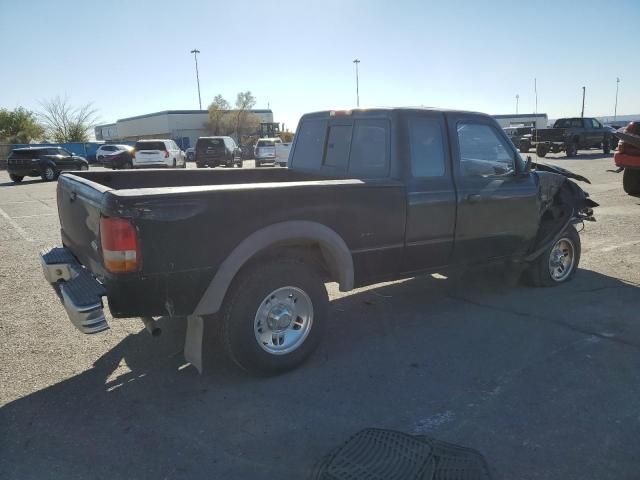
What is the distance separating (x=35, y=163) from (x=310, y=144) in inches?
832

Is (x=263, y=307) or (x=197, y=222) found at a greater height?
(x=197, y=222)

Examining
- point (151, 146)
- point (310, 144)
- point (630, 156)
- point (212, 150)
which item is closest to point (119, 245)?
point (310, 144)

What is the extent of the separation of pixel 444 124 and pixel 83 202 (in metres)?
3.08

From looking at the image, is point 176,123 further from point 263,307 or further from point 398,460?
point 398,460

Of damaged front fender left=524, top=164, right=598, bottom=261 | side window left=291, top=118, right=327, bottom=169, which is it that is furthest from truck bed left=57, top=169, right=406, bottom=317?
damaged front fender left=524, top=164, right=598, bottom=261

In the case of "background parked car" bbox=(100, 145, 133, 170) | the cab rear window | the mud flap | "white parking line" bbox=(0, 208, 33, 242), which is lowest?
"white parking line" bbox=(0, 208, 33, 242)

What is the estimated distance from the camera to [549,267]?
5.53 meters

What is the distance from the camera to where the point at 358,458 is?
8.52 ft

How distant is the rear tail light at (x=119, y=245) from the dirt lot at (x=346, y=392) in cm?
98

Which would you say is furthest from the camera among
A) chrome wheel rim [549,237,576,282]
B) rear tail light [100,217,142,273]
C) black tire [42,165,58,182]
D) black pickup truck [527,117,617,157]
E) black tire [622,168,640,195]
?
black pickup truck [527,117,617,157]

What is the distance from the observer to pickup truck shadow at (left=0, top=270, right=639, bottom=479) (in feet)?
8.80

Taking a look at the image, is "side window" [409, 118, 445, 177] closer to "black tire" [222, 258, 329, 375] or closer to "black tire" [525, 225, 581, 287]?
"black tire" [222, 258, 329, 375]

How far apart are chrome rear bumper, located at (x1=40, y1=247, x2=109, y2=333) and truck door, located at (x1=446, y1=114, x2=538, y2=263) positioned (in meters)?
3.01

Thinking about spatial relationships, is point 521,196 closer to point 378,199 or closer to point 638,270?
point 378,199
